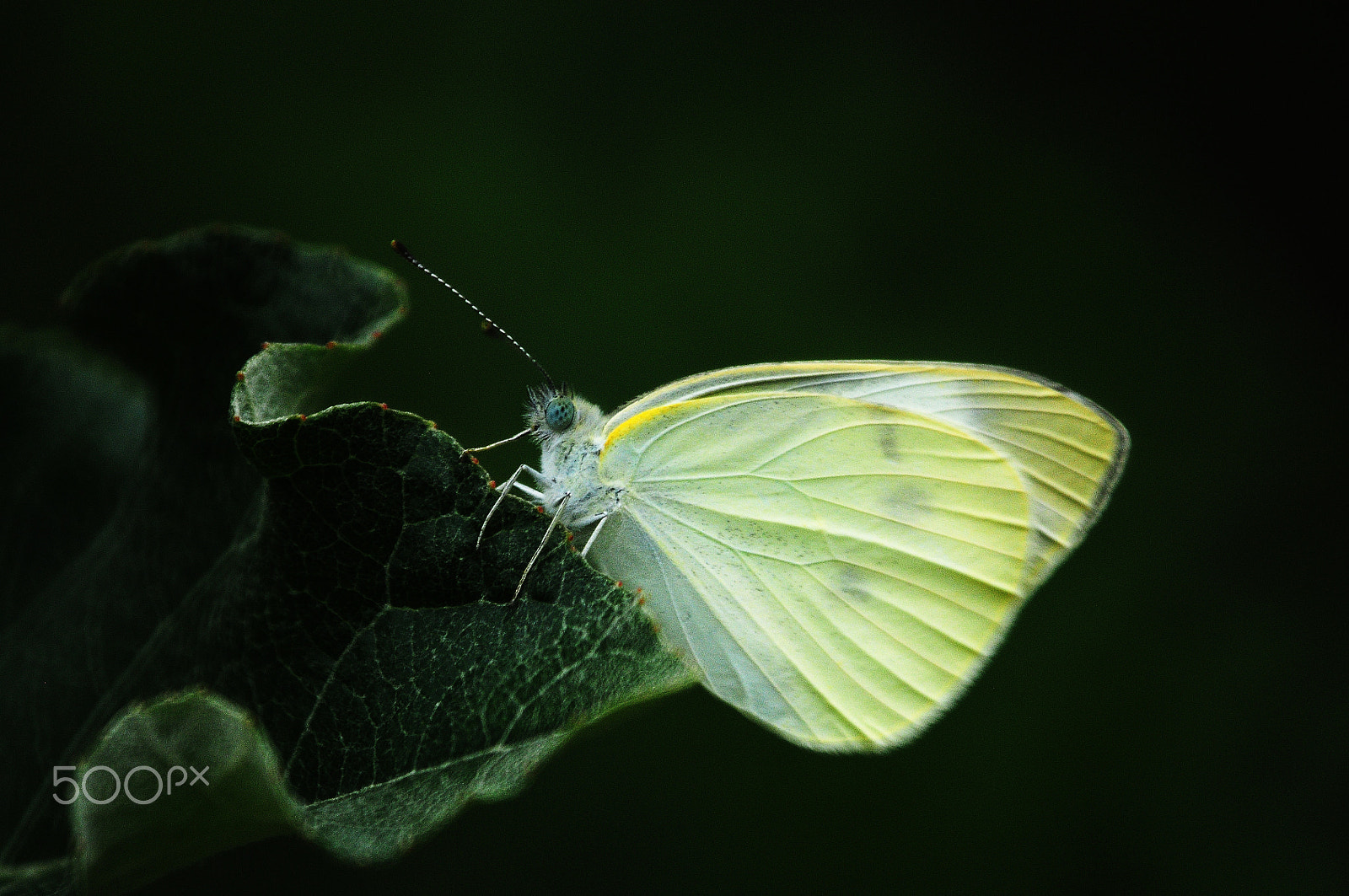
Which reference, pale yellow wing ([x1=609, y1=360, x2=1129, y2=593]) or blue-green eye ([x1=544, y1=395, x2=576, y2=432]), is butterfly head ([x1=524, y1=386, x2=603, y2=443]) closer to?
blue-green eye ([x1=544, y1=395, x2=576, y2=432])

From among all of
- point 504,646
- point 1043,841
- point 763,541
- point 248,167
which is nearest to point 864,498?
point 763,541

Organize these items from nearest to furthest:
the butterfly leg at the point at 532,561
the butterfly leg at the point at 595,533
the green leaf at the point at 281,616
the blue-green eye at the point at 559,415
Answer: the green leaf at the point at 281,616, the butterfly leg at the point at 532,561, the butterfly leg at the point at 595,533, the blue-green eye at the point at 559,415

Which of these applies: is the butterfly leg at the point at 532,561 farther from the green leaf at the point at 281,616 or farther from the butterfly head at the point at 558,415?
the butterfly head at the point at 558,415

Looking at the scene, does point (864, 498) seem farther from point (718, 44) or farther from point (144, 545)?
point (718, 44)

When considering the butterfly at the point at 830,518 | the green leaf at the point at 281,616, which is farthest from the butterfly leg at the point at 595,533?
the green leaf at the point at 281,616

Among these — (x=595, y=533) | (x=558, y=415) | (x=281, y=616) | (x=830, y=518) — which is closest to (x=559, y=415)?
(x=558, y=415)

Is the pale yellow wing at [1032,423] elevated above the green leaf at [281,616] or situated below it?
above

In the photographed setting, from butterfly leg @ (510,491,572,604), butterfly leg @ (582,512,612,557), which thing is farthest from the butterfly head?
butterfly leg @ (510,491,572,604)
